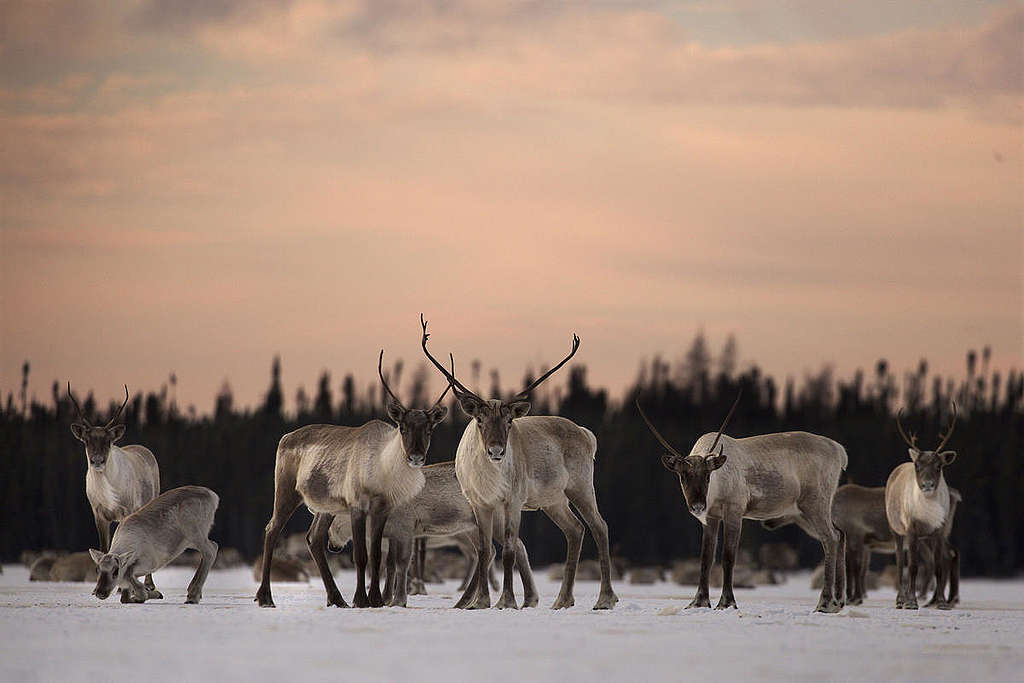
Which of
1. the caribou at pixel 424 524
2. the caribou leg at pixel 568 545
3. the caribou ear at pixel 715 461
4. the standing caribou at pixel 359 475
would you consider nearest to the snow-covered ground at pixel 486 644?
the caribou leg at pixel 568 545

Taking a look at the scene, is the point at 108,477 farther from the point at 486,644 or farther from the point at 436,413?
the point at 486,644

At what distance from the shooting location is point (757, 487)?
1866 centimetres

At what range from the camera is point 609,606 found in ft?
57.3

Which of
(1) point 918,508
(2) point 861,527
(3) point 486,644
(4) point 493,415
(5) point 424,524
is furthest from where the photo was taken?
(2) point 861,527

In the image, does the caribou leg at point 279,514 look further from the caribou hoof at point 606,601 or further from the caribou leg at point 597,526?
the caribou hoof at point 606,601

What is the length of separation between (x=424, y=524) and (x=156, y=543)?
11.1ft

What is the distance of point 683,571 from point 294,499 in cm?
1865

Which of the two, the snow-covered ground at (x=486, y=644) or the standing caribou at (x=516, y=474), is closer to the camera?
the snow-covered ground at (x=486, y=644)

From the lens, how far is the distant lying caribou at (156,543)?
17.6 meters

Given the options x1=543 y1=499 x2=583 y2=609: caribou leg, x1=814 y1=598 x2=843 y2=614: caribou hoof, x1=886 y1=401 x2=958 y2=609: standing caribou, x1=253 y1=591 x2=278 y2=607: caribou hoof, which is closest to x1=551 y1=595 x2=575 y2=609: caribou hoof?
x1=543 y1=499 x2=583 y2=609: caribou leg

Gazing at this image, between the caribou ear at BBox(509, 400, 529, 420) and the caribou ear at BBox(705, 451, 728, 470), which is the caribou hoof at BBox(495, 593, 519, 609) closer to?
the caribou ear at BBox(509, 400, 529, 420)

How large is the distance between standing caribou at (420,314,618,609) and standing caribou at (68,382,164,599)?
198 inches

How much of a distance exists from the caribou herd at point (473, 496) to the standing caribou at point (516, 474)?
2 centimetres

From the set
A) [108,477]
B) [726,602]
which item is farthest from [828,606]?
[108,477]
